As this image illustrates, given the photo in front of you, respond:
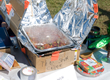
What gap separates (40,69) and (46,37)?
0.93 ft

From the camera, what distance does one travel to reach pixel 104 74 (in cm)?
107

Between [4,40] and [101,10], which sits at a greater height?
[4,40]

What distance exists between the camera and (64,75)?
3.24ft

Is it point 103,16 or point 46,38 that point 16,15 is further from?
point 103,16

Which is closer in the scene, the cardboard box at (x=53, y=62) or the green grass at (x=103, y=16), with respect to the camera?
the cardboard box at (x=53, y=62)

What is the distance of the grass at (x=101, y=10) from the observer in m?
2.87

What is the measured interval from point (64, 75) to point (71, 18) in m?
0.60

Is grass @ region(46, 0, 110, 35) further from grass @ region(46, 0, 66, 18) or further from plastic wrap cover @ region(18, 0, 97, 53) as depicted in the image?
plastic wrap cover @ region(18, 0, 97, 53)

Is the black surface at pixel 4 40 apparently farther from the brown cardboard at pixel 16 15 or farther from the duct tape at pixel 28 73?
the duct tape at pixel 28 73

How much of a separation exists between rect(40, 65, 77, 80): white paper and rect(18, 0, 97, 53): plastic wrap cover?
198 mm

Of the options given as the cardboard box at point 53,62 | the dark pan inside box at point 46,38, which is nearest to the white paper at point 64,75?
the cardboard box at point 53,62

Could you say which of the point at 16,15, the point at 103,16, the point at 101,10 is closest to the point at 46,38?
the point at 16,15

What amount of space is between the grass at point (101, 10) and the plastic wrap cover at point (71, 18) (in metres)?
1.49

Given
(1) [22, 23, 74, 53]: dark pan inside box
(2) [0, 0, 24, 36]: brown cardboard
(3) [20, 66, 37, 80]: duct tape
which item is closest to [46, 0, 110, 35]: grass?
(1) [22, 23, 74, 53]: dark pan inside box
